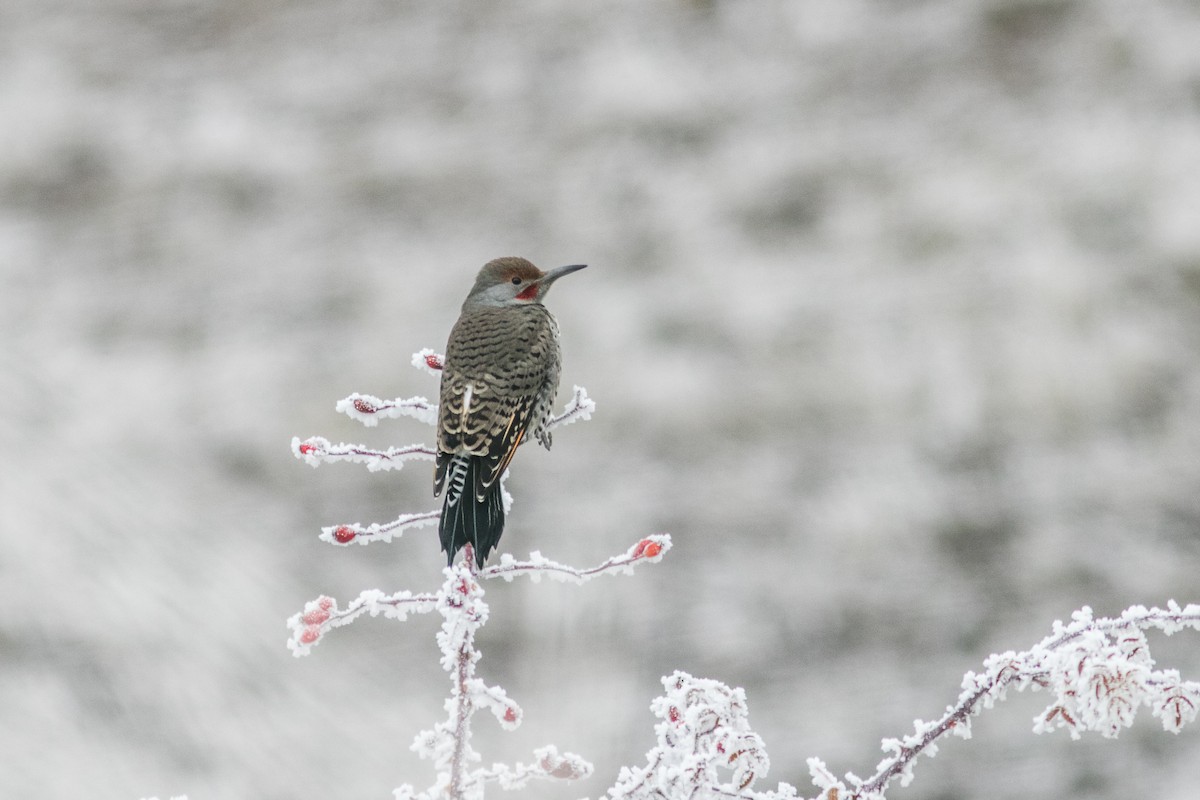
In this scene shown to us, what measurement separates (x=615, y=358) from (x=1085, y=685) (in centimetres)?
524

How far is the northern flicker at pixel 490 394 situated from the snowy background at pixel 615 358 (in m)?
2.32

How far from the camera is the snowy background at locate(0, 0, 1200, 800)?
5.48 m

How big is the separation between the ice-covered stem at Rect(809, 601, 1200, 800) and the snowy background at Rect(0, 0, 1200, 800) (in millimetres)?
3442

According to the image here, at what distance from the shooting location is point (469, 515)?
2160mm

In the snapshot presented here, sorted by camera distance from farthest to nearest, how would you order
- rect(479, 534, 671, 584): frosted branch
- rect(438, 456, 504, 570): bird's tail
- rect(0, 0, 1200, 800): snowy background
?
rect(0, 0, 1200, 800): snowy background → rect(438, 456, 504, 570): bird's tail → rect(479, 534, 671, 584): frosted branch

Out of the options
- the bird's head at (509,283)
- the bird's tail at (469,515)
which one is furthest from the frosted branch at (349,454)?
the bird's head at (509,283)

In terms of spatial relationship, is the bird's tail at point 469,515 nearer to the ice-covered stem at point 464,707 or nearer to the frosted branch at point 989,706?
the ice-covered stem at point 464,707

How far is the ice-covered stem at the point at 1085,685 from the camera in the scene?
149 cm

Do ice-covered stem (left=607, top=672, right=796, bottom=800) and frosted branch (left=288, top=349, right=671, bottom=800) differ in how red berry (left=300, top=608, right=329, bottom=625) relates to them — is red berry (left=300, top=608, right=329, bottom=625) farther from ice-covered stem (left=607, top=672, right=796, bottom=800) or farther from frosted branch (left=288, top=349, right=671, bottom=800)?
ice-covered stem (left=607, top=672, right=796, bottom=800)

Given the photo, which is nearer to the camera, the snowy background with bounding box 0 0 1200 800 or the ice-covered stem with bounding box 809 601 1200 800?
the ice-covered stem with bounding box 809 601 1200 800

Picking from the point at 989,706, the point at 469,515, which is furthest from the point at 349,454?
the point at 989,706

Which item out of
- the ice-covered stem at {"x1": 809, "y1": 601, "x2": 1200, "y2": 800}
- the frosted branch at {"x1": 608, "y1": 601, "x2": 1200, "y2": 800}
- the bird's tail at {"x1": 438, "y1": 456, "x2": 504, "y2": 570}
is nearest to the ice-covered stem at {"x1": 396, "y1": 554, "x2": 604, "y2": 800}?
the frosted branch at {"x1": 608, "y1": 601, "x2": 1200, "y2": 800}

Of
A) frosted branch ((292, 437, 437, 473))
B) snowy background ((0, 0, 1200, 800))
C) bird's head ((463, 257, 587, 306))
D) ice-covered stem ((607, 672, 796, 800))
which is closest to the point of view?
ice-covered stem ((607, 672, 796, 800))

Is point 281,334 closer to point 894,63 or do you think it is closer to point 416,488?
point 416,488
